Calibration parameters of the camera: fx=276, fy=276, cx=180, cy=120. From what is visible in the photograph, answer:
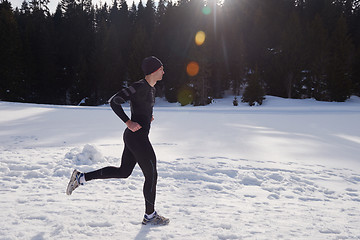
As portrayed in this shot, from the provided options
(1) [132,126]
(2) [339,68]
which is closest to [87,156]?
(1) [132,126]

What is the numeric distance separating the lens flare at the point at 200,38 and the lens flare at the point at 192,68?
2866mm

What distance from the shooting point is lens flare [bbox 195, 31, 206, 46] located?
3861 centimetres

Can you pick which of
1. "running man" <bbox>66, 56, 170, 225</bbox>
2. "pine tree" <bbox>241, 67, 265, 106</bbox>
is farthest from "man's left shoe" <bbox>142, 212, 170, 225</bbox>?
"pine tree" <bbox>241, 67, 265, 106</bbox>

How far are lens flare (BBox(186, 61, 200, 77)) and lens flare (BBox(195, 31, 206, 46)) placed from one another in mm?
2866

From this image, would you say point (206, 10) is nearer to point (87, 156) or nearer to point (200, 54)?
point (200, 54)

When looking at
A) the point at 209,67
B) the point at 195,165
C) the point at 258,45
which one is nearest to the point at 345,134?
the point at 195,165

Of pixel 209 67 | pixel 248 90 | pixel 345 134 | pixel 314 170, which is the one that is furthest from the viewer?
pixel 209 67

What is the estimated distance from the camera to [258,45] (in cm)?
4662

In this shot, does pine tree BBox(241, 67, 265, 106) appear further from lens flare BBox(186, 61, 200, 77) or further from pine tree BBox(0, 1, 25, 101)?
pine tree BBox(0, 1, 25, 101)

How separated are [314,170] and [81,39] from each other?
5429 centimetres

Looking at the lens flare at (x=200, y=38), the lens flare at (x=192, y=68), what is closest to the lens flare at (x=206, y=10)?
the lens flare at (x=200, y=38)

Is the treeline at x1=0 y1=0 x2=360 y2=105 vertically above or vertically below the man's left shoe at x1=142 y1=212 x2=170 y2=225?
above

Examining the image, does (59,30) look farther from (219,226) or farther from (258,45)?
(219,226)

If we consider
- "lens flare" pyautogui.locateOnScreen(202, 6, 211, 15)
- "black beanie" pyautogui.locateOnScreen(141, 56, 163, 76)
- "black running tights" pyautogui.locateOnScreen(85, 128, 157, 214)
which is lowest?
"black running tights" pyautogui.locateOnScreen(85, 128, 157, 214)
